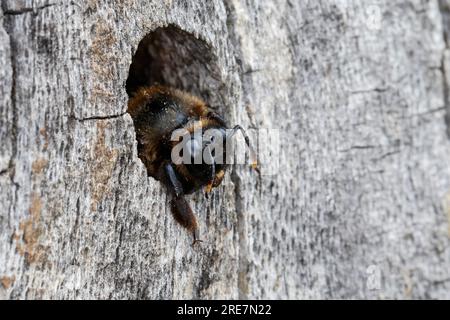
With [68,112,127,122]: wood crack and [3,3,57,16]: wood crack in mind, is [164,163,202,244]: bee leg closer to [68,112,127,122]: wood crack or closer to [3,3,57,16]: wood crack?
[68,112,127,122]: wood crack

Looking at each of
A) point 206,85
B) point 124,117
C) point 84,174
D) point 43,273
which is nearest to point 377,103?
point 206,85

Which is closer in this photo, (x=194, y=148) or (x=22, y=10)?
(x=22, y=10)

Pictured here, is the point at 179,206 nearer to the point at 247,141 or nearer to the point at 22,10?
the point at 247,141

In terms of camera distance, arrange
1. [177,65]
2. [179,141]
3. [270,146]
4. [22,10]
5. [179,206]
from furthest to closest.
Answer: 1. [177,65]
2. [270,146]
3. [179,141]
4. [179,206]
5. [22,10]

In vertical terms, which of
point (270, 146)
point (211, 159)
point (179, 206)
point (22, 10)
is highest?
point (22, 10)

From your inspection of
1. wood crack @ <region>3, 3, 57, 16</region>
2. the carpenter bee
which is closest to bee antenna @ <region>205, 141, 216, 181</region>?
Answer: the carpenter bee

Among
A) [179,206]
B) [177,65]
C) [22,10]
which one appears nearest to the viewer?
[22,10]

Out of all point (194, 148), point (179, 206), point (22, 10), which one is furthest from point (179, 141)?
point (22, 10)
